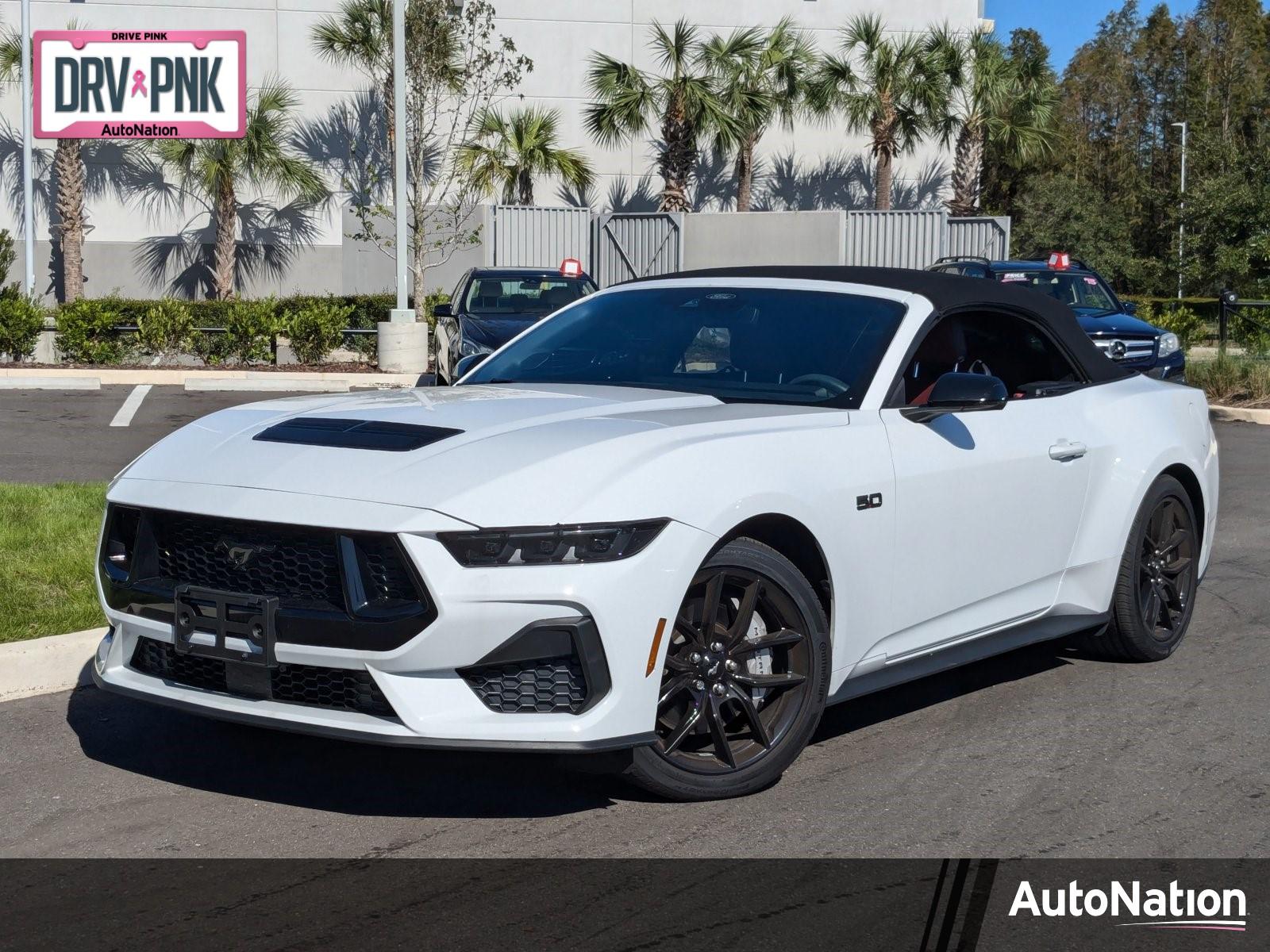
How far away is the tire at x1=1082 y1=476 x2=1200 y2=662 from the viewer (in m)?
6.25

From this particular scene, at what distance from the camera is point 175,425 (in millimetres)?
15820

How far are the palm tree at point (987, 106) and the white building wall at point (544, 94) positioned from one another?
1065 mm

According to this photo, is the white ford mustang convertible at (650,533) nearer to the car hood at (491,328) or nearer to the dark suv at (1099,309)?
the car hood at (491,328)

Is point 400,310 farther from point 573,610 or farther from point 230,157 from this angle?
point 573,610

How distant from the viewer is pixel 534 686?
4195 mm

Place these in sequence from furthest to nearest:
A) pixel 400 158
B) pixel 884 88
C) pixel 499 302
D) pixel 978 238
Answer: pixel 884 88 < pixel 978 238 < pixel 400 158 < pixel 499 302

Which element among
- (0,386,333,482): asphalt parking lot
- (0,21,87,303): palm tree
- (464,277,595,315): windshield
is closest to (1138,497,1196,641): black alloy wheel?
(0,386,333,482): asphalt parking lot

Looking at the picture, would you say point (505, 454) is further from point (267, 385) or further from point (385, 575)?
point (267, 385)

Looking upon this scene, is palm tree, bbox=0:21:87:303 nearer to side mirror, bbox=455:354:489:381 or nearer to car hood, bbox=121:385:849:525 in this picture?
side mirror, bbox=455:354:489:381

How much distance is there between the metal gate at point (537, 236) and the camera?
32406 millimetres

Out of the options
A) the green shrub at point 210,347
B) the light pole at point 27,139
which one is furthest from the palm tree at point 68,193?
the green shrub at point 210,347

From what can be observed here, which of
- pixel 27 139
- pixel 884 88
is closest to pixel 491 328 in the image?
pixel 27 139

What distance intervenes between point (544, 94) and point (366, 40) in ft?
16.5

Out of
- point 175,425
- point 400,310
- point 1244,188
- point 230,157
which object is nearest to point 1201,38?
point 1244,188
